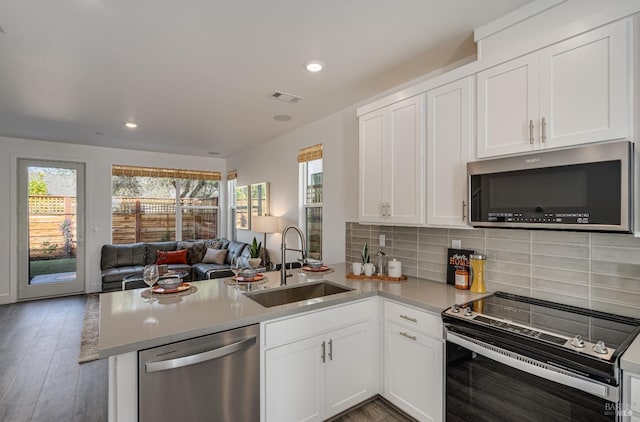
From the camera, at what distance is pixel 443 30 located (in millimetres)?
1973

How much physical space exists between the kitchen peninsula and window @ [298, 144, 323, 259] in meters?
1.37

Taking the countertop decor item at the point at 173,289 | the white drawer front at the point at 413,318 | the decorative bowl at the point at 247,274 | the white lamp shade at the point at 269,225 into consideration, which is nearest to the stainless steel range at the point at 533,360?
the white drawer front at the point at 413,318

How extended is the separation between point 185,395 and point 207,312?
0.39 metres

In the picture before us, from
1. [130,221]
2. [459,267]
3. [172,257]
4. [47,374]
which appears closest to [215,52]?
[459,267]

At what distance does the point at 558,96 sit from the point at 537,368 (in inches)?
50.5

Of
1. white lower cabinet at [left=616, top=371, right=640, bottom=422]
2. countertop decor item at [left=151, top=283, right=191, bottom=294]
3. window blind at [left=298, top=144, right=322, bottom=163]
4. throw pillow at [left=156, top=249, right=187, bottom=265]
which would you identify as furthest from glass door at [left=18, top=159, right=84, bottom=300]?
white lower cabinet at [left=616, top=371, right=640, bottom=422]

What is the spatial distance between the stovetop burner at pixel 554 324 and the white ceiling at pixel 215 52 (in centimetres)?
171

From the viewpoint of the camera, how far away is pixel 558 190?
1535mm

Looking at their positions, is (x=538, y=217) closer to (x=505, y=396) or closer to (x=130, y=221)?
(x=505, y=396)

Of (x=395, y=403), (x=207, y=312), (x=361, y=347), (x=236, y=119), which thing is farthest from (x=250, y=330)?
(x=236, y=119)

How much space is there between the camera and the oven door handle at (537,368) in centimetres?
118

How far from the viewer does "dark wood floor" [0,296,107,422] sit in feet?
7.38

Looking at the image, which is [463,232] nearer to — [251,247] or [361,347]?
[361,347]

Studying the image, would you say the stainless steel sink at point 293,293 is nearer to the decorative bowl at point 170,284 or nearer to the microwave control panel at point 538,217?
the decorative bowl at point 170,284
